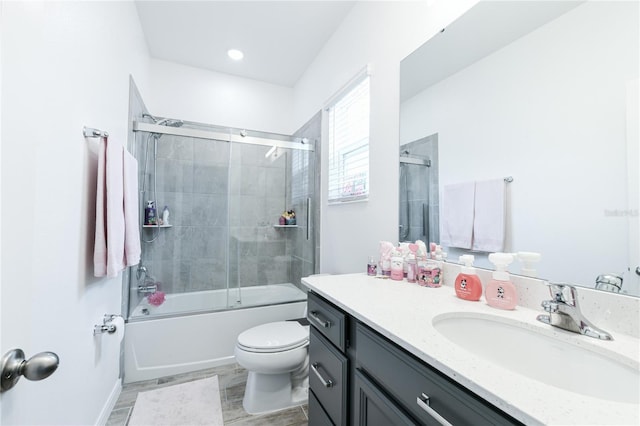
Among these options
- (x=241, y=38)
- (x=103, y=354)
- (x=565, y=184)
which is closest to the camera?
(x=565, y=184)

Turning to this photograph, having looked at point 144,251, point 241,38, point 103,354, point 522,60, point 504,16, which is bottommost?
point 103,354

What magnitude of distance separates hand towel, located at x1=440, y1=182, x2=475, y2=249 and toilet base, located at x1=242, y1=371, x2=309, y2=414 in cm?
133

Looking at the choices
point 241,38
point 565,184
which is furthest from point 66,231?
point 241,38

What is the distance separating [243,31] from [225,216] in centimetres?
170

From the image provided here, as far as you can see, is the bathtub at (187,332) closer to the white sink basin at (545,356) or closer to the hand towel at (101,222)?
the hand towel at (101,222)

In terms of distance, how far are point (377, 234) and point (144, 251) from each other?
7.12 feet

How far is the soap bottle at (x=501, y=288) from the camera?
2.86 ft

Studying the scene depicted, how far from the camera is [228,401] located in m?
1.73

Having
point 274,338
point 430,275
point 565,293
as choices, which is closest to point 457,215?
point 430,275

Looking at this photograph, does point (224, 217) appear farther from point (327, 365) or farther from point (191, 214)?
point (327, 365)

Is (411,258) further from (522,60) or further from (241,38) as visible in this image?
(241,38)

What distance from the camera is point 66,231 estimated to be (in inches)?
43.6

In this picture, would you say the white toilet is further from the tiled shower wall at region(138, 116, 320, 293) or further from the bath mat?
the tiled shower wall at region(138, 116, 320, 293)

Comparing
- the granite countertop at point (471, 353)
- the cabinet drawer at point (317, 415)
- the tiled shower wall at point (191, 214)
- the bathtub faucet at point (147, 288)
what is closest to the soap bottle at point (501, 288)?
the granite countertop at point (471, 353)
